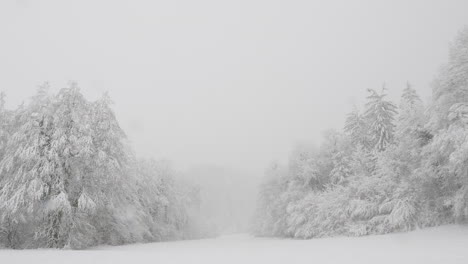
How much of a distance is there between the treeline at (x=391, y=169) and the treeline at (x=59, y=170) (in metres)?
19.4

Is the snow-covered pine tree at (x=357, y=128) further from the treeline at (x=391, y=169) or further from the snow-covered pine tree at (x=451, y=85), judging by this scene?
the snow-covered pine tree at (x=451, y=85)

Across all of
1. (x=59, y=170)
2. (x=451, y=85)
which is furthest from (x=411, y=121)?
(x=59, y=170)

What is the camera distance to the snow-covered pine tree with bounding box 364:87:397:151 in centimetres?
3483

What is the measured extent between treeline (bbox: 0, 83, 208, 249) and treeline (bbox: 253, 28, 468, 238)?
19380 millimetres

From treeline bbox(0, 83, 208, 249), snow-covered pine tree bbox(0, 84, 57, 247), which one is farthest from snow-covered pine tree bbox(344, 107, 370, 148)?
snow-covered pine tree bbox(0, 84, 57, 247)

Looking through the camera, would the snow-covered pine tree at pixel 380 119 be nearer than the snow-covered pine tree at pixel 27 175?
No

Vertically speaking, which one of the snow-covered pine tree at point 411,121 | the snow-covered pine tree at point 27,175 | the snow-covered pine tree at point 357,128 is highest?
the snow-covered pine tree at point 357,128

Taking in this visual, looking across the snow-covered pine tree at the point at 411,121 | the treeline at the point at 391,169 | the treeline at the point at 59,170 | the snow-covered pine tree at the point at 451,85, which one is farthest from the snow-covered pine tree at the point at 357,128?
the treeline at the point at 59,170

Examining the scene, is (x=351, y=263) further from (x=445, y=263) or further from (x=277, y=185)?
(x=277, y=185)

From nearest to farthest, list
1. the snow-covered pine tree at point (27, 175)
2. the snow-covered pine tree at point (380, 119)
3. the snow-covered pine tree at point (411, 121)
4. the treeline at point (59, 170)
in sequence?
1. the snow-covered pine tree at point (27, 175)
2. the treeline at point (59, 170)
3. the snow-covered pine tree at point (411, 121)
4. the snow-covered pine tree at point (380, 119)

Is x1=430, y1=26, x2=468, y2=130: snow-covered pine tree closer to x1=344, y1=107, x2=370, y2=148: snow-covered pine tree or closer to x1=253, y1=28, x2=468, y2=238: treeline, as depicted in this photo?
x1=253, y1=28, x2=468, y2=238: treeline

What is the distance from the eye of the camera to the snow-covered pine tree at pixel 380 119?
34.8 meters

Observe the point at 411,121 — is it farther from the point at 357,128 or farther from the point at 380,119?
the point at 357,128

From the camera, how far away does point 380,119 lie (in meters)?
35.6
